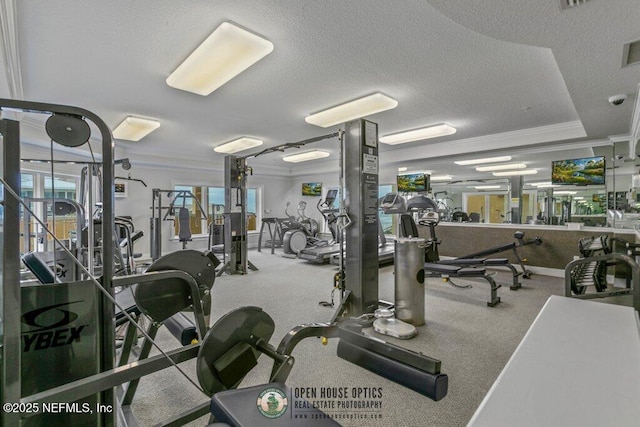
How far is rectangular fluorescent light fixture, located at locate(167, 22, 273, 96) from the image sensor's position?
91.2 inches

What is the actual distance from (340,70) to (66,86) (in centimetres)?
307

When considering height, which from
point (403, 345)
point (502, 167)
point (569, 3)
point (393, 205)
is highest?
point (569, 3)

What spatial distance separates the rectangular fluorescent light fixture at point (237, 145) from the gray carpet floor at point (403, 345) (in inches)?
110

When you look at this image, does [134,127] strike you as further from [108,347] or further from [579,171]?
[579,171]

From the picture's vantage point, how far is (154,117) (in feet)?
14.7

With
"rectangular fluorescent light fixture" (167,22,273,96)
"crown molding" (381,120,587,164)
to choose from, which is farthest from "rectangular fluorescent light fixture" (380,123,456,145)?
"rectangular fluorescent light fixture" (167,22,273,96)

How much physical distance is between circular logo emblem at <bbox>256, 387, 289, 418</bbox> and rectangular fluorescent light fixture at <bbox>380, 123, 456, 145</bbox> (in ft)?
16.1

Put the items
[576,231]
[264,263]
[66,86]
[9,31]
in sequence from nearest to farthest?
[9,31], [66,86], [576,231], [264,263]

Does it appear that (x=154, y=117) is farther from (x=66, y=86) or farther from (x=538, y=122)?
(x=538, y=122)

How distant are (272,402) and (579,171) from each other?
6540 mm

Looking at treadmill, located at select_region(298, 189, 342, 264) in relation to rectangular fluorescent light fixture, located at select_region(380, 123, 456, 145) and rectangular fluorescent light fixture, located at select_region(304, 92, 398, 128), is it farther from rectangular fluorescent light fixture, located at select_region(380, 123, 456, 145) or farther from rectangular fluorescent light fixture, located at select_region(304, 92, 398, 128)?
rectangular fluorescent light fixture, located at select_region(304, 92, 398, 128)

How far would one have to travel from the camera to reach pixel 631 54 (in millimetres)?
2344

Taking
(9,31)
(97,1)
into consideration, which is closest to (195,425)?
(97,1)

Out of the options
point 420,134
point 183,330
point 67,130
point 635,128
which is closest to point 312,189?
point 420,134
